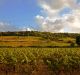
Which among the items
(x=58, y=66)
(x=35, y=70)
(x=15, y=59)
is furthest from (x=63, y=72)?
(x=15, y=59)

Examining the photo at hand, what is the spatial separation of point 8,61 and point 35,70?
10.5ft

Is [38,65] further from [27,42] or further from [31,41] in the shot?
[31,41]

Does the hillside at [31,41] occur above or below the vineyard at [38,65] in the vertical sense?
below

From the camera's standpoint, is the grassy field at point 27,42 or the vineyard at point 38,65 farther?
the grassy field at point 27,42

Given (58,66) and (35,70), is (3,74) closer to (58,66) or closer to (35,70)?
(35,70)

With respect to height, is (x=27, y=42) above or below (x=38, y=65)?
below

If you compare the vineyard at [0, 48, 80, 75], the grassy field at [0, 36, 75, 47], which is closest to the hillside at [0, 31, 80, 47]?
the grassy field at [0, 36, 75, 47]

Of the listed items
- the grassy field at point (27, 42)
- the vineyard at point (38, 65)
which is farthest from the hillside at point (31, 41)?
the vineyard at point (38, 65)

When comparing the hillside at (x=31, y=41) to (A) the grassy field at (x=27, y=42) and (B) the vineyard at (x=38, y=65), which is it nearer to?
(A) the grassy field at (x=27, y=42)

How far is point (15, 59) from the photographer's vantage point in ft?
100.0

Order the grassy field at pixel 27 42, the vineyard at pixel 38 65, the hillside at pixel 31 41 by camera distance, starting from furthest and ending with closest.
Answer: the hillside at pixel 31 41 < the grassy field at pixel 27 42 < the vineyard at pixel 38 65

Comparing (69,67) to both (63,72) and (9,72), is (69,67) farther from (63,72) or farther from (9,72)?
(9,72)

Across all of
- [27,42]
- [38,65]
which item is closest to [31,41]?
[27,42]

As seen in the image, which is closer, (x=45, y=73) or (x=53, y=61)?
(x=45, y=73)
